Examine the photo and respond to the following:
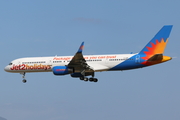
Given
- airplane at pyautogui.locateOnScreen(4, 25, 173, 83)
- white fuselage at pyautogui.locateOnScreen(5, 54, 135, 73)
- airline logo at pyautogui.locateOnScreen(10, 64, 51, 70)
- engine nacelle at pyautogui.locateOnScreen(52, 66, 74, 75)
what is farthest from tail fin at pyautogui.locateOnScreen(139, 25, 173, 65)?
airline logo at pyautogui.locateOnScreen(10, 64, 51, 70)

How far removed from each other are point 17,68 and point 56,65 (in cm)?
716

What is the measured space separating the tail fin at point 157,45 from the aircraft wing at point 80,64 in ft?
27.9

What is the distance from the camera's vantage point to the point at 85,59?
6375 cm

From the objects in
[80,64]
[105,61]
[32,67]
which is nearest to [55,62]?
[32,67]

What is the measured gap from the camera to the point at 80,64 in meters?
62.0

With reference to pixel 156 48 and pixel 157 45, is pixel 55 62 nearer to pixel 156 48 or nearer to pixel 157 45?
pixel 156 48

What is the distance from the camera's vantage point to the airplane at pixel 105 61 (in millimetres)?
60475

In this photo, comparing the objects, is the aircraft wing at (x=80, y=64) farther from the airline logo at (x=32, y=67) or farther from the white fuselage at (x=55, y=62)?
the airline logo at (x=32, y=67)

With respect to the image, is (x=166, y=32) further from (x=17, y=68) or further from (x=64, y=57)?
(x=17, y=68)

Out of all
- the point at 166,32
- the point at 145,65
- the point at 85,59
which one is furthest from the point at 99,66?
the point at 166,32

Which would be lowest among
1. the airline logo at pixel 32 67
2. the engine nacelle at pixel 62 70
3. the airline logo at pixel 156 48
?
the engine nacelle at pixel 62 70

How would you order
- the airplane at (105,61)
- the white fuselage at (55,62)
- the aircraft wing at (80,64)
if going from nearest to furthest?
1. the aircraft wing at (80,64)
2. the airplane at (105,61)
3. the white fuselage at (55,62)

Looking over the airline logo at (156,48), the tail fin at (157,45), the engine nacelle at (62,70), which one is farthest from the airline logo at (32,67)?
the airline logo at (156,48)

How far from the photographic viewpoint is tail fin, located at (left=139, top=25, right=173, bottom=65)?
61188 millimetres
